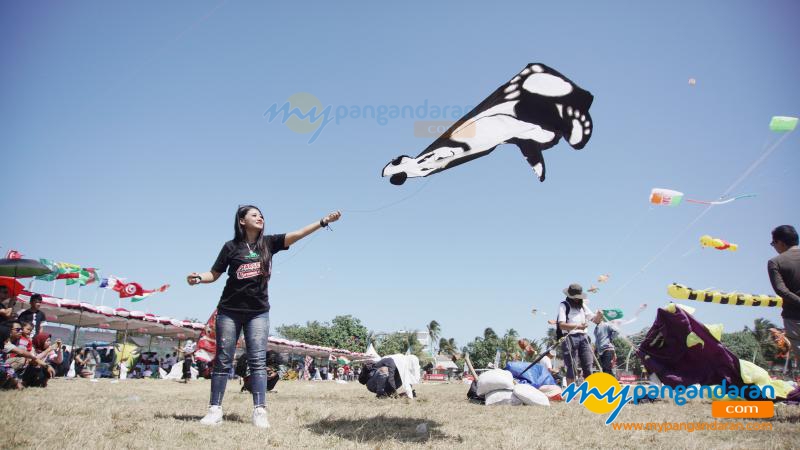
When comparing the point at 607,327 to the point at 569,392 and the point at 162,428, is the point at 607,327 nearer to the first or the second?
the point at 569,392

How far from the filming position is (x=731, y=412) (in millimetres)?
5070

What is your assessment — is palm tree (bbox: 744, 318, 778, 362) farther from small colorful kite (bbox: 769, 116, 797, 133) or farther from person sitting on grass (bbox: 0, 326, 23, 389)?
person sitting on grass (bbox: 0, 326, 23, 389)

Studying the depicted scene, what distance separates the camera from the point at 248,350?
14.0 ft

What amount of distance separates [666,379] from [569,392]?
1511 millimetres

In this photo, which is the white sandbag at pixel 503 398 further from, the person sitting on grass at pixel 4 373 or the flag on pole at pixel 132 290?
the flag on pole at pixel 132 290

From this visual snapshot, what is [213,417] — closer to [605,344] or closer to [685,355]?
[685,355]

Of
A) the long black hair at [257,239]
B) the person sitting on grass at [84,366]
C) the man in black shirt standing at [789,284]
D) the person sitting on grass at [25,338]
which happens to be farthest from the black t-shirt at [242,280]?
the person sitting on grass at [84,366]

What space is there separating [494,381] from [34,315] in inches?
326

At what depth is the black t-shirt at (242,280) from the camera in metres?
4.22

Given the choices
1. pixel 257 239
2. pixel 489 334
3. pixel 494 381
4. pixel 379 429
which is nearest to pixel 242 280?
pixel 257 239

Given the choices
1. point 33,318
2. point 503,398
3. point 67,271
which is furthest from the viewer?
point 67,271

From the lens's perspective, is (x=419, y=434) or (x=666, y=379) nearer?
(x=419, y=434)

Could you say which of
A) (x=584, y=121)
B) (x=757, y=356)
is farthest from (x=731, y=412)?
(x=757, y=356)

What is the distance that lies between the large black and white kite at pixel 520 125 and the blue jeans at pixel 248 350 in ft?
6.66
